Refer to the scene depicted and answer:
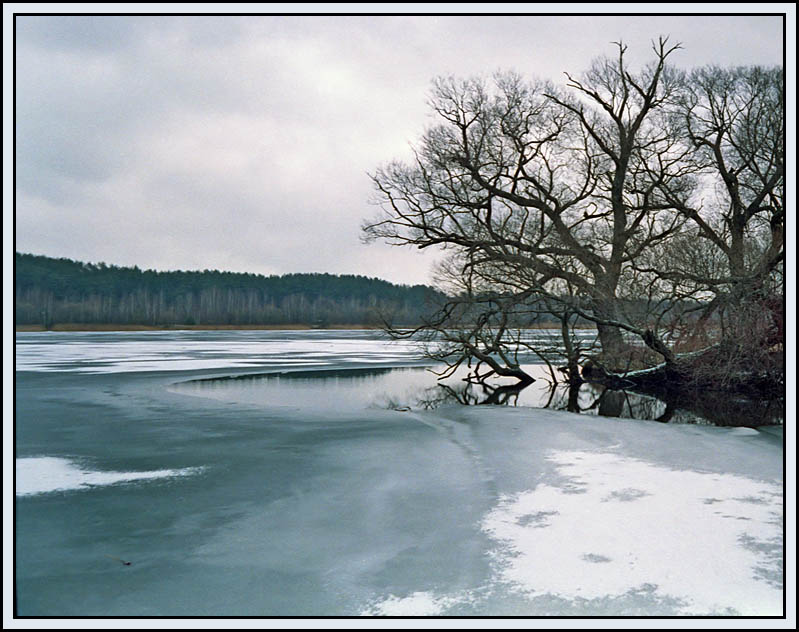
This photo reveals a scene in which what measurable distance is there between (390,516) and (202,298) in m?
75.3

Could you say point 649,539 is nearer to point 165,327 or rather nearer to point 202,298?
point 165,327

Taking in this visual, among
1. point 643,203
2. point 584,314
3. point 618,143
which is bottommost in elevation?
point 584,314

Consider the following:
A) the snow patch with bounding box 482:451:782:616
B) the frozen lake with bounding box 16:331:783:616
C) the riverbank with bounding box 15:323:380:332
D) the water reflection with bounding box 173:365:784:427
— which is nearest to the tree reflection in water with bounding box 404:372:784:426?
the water reflection with bounding box 173:365:784:427

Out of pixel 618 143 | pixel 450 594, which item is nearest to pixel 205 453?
pixel 450 594

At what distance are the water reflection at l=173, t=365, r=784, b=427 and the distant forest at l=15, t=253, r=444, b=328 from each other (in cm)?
1998

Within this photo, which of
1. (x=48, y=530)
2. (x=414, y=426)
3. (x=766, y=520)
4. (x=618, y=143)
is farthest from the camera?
(x=618, y=143)

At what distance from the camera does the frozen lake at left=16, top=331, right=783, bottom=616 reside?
13.7 feet

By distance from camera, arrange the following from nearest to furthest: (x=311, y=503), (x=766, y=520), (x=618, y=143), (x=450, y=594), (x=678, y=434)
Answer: (x=450, y=594) → (x=766, y=520) → (x=311, y=503) → (x=678, y=434) → (x=618, y=143)

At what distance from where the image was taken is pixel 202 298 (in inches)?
3054

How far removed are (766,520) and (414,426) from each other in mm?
5919

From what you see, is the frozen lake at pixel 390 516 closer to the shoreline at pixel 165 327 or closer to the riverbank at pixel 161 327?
the shoreline at pixel 165 327

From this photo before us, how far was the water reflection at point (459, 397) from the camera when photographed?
13.5 m
